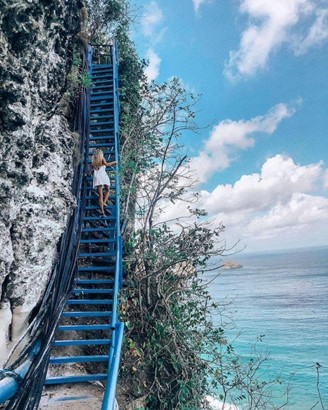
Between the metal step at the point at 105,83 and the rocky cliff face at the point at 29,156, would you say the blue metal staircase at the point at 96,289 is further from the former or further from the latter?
the rocky cliff face at the point at 29,156

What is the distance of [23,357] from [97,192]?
2.73m

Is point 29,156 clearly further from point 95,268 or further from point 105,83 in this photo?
point 105,83

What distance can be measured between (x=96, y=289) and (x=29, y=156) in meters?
1.94

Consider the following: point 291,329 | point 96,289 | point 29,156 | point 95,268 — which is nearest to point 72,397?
point 96,289

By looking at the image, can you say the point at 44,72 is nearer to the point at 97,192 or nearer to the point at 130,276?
the point at 97,192

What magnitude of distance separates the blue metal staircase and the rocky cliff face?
2.02ft

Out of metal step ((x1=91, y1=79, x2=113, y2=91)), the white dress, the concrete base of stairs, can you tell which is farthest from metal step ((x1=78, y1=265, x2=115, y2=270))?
metal step ((x1=91, y1=79, x2=113, y2=91))

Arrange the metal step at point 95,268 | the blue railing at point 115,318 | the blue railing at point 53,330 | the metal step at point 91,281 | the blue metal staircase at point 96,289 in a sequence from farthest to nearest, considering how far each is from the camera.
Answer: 1. the metal step at point 95,268
2. the metal step at point 91,281
3. the blue metal staircase at point 96,289
4. the blue railing at point 53,330
5. the blue railing at point 115,318

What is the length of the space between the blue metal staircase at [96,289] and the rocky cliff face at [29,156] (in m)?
0.62

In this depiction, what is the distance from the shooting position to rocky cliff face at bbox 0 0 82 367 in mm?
3203

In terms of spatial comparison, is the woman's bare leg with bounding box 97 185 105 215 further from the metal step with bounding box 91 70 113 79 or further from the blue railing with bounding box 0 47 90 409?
the metal step with bounding box 91 70 113 79

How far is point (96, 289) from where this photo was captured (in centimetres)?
439

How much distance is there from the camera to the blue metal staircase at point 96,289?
3.49m

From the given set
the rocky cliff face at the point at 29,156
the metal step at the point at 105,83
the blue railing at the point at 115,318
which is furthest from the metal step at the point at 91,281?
the metal step at the point at 105,83
